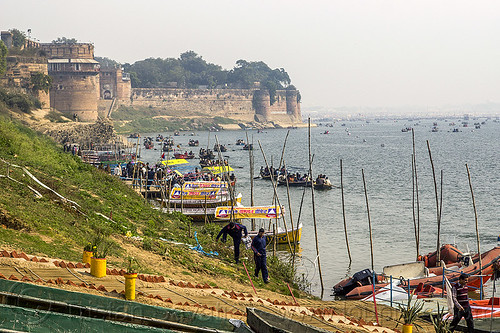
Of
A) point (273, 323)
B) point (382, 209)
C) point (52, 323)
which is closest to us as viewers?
point (52, 323)

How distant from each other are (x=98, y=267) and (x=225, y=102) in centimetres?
14813

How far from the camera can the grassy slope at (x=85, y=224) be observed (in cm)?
1234

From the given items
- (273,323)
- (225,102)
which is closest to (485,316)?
(273,323)

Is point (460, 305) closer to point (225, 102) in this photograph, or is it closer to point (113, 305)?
point (113, 305)

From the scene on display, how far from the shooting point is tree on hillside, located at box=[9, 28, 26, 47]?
9744cm

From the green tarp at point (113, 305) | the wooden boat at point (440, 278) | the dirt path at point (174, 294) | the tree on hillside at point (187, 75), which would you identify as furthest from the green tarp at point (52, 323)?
the tree on hillside at point (187, 75)

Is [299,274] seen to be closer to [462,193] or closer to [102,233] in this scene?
[102,233]

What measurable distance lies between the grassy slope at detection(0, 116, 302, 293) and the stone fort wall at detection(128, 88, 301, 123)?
116544mm

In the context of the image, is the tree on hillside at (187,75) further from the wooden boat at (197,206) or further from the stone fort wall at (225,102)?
the wooden boat at (197,206)

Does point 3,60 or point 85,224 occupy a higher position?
point 3,60

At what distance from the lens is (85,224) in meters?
15.1

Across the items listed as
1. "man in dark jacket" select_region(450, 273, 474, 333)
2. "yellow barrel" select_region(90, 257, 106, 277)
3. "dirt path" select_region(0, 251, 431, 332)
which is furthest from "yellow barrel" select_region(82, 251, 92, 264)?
"man in dark jacket" select_region(450, 273, 474, 333)

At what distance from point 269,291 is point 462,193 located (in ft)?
109

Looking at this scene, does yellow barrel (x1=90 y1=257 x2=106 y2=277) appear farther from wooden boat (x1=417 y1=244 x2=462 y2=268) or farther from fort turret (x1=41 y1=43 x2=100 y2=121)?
fort turret (x1=41 y1=43 x2=100 y2=121)
